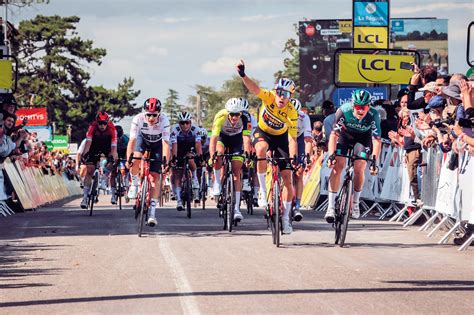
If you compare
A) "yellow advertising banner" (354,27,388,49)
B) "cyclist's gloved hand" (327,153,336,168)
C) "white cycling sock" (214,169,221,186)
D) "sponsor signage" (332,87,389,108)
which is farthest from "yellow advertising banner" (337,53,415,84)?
"cyclist's gloved hand" (327,153,336,168)

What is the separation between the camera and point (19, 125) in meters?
28.0

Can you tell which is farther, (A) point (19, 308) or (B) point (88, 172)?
(B) point (88, 172)

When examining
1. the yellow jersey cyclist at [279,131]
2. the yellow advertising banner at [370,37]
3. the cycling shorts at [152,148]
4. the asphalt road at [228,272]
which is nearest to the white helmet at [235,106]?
the cycling shorts at [152,148]

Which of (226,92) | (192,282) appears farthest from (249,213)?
(226,92)

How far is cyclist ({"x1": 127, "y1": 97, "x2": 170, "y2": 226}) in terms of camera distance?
1844cm

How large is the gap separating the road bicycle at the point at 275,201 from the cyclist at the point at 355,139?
0.61m

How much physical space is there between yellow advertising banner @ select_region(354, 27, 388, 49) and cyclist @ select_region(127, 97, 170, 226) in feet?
57.8

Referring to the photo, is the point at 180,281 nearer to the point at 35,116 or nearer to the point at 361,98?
the point at 361,98

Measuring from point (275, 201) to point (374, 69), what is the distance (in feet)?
58.5

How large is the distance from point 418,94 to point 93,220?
6559 mm

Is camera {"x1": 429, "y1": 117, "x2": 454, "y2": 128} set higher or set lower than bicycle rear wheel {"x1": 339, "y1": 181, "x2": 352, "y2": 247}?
higher

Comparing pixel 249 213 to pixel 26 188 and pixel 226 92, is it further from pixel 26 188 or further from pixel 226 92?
pixel 226 92

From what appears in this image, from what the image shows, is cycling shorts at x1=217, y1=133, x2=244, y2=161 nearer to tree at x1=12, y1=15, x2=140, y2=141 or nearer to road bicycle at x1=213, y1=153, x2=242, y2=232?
road bicycle at x1=213, y1=153, x2=242, y2=232

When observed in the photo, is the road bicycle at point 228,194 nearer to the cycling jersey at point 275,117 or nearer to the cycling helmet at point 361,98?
the cycling jersey at point 275,117
